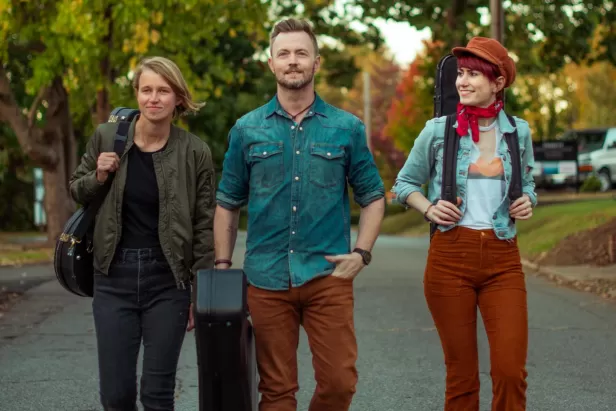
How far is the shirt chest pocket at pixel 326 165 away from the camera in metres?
4.73

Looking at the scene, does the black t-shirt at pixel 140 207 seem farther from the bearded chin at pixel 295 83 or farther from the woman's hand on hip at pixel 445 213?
the woman's hand on hip at pixel 445 213

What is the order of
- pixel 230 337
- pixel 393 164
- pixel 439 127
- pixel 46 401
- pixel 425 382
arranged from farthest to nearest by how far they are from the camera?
1. pixel 393 164
2. pixel 425 382
3. pixel 46 401
4. pixel 439 127
5. pixel 230 337

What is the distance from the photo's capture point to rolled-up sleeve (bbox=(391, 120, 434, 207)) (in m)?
5.07

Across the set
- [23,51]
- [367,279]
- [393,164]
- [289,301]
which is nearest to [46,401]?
[289,301]

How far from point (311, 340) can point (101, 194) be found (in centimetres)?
105

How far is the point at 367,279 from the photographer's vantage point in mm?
16031

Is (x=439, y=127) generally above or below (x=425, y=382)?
above

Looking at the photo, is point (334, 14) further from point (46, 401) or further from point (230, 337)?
point (230, 337)

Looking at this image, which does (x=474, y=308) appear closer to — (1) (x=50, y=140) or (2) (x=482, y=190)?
(2) (x=482, y=190)

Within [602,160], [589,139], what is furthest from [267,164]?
[589,139]

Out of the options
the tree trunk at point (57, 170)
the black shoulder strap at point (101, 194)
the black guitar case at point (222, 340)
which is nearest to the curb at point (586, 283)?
the black shoulder strap at point (101, 194)

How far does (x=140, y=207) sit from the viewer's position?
4.88m

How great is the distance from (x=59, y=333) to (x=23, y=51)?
1519 centimetres

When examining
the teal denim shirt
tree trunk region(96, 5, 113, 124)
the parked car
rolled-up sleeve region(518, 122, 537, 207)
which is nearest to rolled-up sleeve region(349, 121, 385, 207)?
the teal denim shirt
